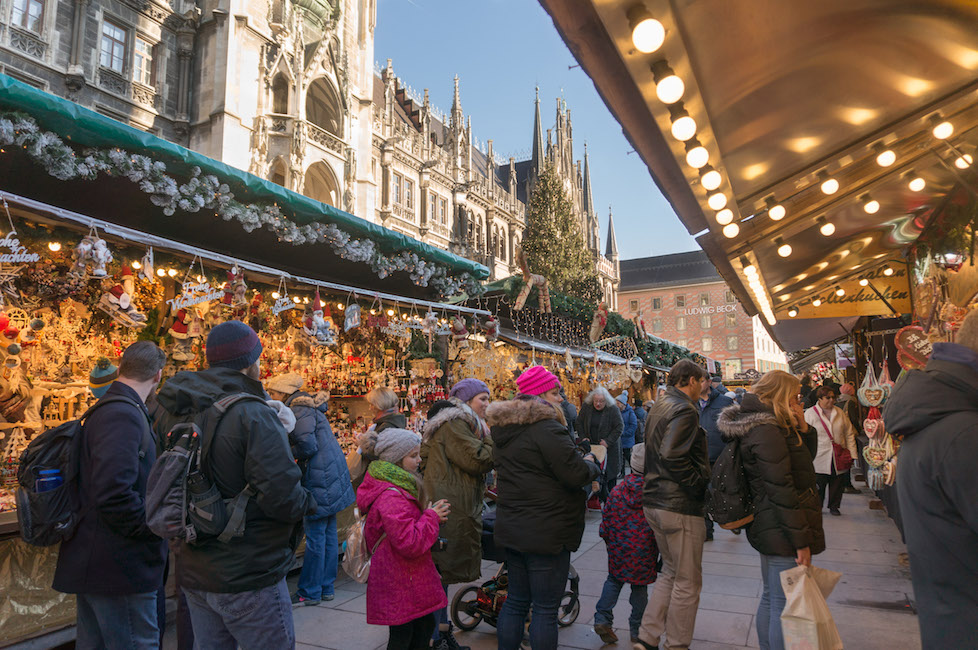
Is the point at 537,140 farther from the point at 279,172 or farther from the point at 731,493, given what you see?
the point at 731,493

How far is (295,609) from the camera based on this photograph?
195 inches

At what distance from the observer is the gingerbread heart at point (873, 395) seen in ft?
22.0

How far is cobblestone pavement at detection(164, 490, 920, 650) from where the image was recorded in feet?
13.7

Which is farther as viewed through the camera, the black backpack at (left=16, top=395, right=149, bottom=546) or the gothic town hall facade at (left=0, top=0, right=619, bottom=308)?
the gothic town hall facade at (left=0, top=0, right=619, bottom=308)

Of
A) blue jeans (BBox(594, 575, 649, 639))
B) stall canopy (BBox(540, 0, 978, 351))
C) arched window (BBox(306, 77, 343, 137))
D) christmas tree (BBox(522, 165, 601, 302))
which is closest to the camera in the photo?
stall canopy (BBox(540, 0, 978, 351))

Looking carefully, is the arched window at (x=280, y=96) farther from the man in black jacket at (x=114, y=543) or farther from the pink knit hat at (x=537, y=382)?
the man in black jacket at (x=114, y=543)

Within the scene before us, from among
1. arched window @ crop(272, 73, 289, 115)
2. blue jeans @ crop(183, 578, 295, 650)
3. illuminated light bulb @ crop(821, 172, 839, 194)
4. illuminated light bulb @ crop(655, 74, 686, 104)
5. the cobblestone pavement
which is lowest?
the cobblestone pavement

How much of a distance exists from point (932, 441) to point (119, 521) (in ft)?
11.2

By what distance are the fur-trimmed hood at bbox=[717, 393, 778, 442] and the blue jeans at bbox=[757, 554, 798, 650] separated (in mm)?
707

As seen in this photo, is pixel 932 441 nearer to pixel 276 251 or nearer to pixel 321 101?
pixel 276 251

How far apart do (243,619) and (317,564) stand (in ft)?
9.70

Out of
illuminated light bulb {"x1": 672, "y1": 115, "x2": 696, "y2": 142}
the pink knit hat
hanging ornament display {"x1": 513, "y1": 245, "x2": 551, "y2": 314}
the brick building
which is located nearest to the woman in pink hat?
the pink knit hat

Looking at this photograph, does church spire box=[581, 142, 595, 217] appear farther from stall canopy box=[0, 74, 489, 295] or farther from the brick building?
stall canopy box=[0, 74, 489, 295]

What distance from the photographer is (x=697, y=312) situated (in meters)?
64.4
